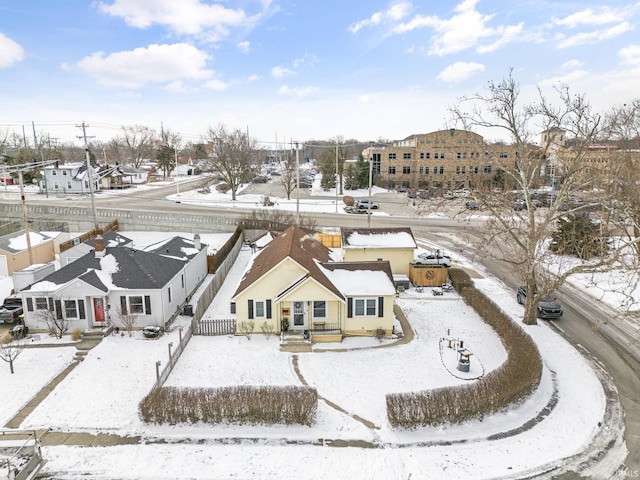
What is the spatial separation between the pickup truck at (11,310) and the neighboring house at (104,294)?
171 cm

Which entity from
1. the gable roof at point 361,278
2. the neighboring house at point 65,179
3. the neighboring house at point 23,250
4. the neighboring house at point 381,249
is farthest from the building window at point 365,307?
the neighboring house at point 65,179

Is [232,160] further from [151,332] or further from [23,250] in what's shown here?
[151,332]

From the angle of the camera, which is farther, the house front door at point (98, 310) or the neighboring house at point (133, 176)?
the neighboring house at point (133, 176)

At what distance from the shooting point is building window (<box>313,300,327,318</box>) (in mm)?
21281

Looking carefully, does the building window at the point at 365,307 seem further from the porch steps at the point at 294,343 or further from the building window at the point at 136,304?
the building window at the point at 136,304

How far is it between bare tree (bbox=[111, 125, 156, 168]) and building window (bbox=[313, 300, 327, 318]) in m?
101

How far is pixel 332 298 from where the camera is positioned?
21.0m

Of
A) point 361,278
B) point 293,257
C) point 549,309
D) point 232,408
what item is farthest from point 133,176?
point 232,408

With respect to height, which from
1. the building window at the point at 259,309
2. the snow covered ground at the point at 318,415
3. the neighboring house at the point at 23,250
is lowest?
the snow covered ground at the point at 318,415

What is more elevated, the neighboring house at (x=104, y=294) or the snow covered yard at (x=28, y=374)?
the neighboring house at (x=104, y=294)

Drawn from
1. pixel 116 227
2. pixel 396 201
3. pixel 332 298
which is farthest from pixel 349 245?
pixel 396 201

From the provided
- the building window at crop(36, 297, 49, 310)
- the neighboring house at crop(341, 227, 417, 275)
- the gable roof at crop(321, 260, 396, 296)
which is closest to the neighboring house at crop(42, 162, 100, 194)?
the building window at crop(36, 297, 49, 310)

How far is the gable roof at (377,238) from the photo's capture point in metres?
30.5

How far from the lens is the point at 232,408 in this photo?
14414 millimetres
